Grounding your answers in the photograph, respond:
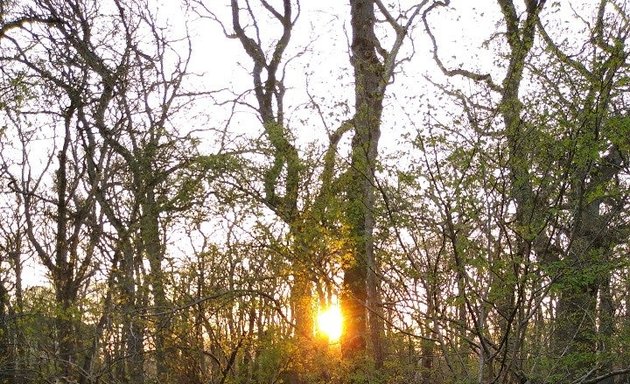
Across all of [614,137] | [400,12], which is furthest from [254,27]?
[614,137]

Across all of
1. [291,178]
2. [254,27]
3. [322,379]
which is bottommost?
[322,379]

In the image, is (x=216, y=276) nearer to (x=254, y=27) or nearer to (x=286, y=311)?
(x=286, y=311)

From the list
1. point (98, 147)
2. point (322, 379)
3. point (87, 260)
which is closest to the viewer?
point (322, 379)

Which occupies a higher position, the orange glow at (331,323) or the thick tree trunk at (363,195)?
the thick tree trunk at (363,195)

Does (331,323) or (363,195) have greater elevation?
(363,195)

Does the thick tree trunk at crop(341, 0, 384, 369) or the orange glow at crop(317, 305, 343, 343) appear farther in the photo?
the orange glow at crop(317, 305, 343, 343)

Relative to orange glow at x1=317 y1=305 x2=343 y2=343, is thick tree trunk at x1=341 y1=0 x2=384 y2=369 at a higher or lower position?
higher

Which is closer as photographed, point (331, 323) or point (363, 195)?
point (363, 195)

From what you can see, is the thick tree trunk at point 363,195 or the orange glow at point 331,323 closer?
the thick tree trunk at point 363,195

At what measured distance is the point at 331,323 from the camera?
10273 millimetres

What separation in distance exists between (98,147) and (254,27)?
13.3ft

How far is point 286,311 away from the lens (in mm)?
9602

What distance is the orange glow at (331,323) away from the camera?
9.74 metres

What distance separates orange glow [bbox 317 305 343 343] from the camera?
974 cm
